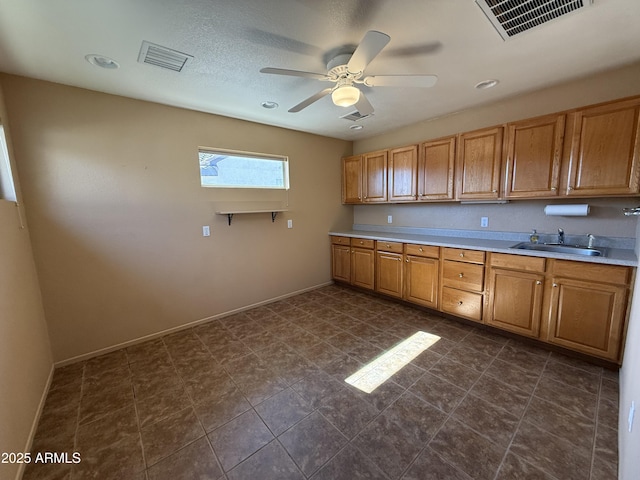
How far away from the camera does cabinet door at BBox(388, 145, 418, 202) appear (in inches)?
140

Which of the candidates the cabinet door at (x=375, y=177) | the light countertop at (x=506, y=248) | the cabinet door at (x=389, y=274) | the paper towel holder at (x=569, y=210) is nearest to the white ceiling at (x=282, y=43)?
the paper towel holder at (x=569, y=210)

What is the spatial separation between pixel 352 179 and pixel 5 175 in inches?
152

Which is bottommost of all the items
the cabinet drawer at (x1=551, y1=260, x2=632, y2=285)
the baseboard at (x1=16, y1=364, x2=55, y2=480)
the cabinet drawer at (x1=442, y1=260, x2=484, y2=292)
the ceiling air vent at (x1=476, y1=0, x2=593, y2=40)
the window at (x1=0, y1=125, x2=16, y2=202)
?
the baseboard at (x1=16, y1=364, x2=55, y2=480)

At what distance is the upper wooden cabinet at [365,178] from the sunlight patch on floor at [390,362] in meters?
2.08

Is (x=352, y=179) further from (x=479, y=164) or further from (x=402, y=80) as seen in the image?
(x=402, y=80)

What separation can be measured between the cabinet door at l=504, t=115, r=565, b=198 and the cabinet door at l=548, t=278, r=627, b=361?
918mm

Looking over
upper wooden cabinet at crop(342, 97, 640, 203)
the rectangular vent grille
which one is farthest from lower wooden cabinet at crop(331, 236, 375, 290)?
the rectangular vent grille

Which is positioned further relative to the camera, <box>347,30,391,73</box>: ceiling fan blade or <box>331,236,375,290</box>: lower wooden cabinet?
<box>331,236,375,290</box>: lower wooden cabinet

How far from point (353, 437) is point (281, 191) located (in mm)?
3045

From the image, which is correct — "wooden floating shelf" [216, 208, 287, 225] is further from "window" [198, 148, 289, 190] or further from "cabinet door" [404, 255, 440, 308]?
"cabinet door" [404, 255, 440, 308]

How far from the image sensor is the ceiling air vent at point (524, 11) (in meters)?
1.47

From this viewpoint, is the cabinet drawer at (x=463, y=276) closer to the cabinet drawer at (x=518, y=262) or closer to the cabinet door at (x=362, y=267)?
the cabinet drawer at (x=518, y=262)

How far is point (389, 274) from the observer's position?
12.1 feet

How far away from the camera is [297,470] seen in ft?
4.62
